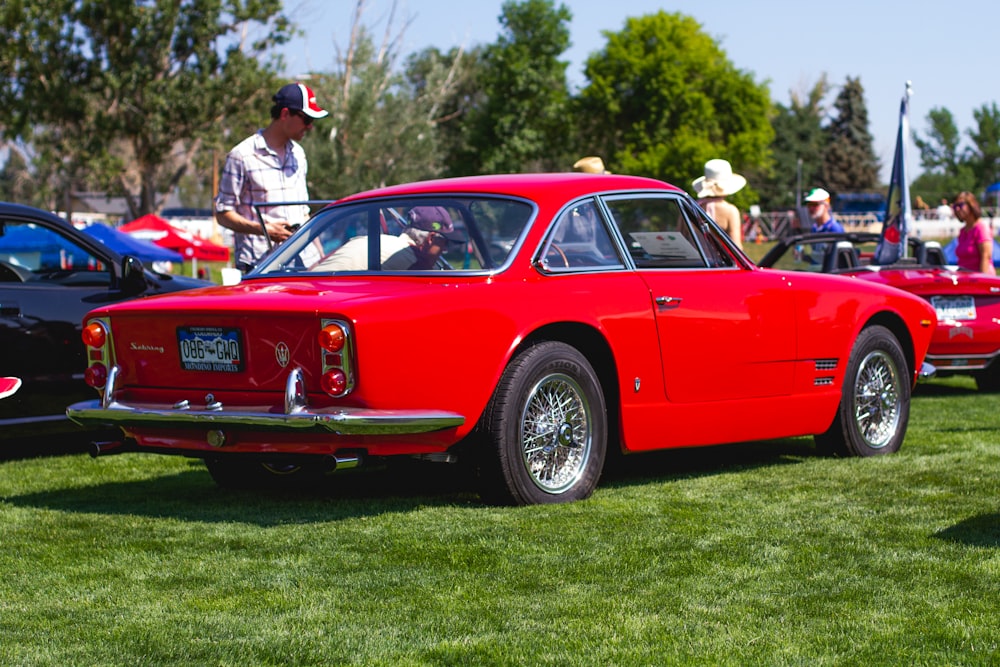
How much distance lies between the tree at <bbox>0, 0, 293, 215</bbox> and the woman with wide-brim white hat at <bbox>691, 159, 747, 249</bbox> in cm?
3859

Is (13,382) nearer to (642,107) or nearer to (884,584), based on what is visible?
(884,584)

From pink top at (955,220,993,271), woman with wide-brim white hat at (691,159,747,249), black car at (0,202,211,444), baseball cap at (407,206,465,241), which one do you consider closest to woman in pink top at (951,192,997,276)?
pink top at (955,220,993,271)

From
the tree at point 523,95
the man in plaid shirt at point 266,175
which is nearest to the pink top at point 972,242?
the man in plaid shirt at point 266,175

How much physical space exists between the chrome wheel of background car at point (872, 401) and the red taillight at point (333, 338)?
334 centimetres

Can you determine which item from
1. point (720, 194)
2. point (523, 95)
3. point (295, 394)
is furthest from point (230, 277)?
point (523, 95)

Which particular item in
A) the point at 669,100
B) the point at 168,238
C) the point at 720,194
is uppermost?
the point at 669,100

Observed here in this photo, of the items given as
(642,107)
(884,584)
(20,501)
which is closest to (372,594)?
(884,584)

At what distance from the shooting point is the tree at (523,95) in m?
82.9

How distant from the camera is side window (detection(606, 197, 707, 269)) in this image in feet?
23.4

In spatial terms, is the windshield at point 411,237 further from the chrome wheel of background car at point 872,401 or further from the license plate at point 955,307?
the license plate at point 955,307

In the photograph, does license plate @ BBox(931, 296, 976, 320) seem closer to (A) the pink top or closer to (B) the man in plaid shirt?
(A) the pink top

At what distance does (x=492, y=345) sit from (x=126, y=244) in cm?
3250

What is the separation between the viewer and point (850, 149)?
400 feet

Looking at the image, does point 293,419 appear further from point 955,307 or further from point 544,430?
point 955,307
